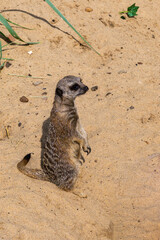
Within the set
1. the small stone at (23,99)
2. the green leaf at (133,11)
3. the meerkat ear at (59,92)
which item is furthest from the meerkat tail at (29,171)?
the green leaf at (133,11)

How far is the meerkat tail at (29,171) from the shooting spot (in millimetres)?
2951

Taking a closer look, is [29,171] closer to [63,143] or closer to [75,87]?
[63,143]

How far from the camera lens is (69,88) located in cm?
273

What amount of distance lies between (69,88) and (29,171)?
907 millimetres

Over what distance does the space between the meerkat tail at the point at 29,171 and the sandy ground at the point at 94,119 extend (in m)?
0.05

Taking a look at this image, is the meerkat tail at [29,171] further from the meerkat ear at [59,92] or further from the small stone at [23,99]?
the small stone at [23,99]

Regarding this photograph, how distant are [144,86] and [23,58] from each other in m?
1.79

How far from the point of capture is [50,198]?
278 cm

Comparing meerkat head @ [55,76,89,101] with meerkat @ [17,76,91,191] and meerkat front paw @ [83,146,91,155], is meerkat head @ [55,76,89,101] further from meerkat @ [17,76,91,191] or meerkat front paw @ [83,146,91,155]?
meerkat front paw @ [83,146,91,155]

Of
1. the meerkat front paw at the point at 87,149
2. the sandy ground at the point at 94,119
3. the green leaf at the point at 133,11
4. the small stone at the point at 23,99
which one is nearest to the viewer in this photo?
the sandy ground at the point at 94,119

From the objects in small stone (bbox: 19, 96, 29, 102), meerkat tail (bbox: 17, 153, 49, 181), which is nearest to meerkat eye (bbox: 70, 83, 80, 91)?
meerkat tail (bbox: 17, 153, 49, 181)

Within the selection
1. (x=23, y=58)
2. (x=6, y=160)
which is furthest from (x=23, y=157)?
(x=23, y=58)

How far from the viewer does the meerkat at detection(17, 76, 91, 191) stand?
2785 millimetres

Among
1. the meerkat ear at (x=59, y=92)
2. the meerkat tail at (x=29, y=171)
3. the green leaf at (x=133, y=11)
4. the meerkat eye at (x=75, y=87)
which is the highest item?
the green leaf at (x=133, y=11)
